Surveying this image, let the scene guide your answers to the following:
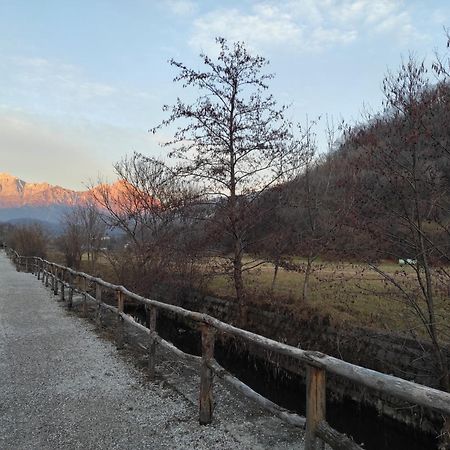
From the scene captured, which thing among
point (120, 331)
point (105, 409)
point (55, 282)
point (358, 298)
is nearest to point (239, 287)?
point (358, 298)

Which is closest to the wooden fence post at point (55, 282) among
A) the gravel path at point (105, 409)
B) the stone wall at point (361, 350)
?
the stone wall at point (361, 350)

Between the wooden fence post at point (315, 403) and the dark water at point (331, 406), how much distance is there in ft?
15.2

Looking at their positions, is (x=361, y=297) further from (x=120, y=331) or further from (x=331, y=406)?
(x=120, y=331)

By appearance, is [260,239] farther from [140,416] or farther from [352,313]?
[140,416]

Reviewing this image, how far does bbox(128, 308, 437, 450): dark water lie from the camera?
7.38m

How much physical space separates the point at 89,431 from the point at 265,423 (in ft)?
6.10

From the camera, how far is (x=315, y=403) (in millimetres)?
3277

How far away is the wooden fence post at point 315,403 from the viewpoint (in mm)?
3268

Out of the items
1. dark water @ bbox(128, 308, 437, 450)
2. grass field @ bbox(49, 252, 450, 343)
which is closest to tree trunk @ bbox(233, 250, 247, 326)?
grass field @ bbox(49, 252, 450, 343)

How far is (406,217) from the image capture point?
7406 millimetres

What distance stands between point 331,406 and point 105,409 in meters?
5.59

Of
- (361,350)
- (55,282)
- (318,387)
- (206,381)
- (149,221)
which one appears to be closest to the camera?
(318,387)

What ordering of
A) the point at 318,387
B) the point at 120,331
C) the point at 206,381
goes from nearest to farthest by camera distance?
1. the point at 318,387
2. the point at 206,381
3. the point at 120,331

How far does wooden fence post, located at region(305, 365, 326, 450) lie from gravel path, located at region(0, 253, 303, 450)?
106 centimetres
